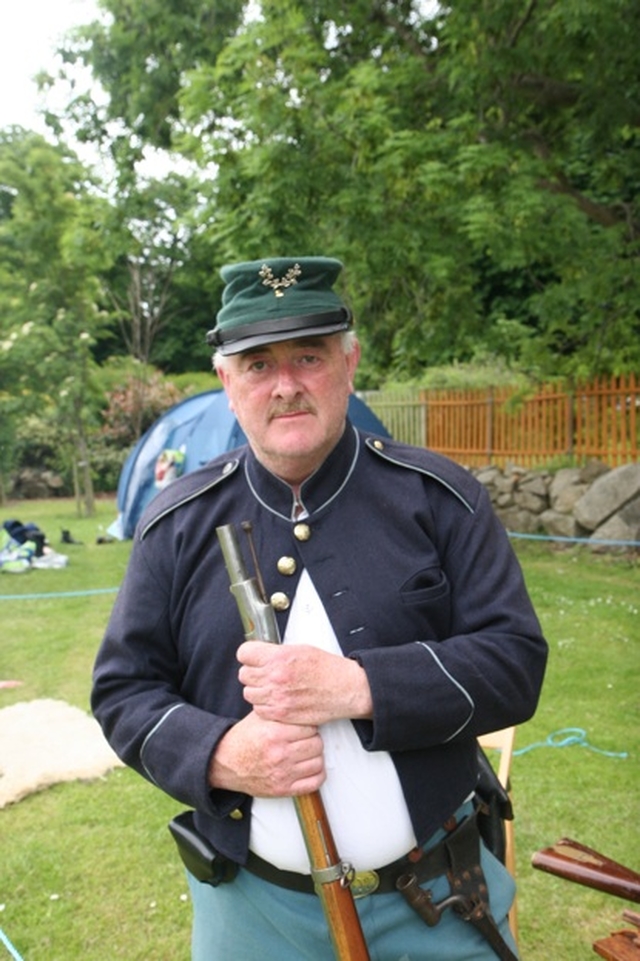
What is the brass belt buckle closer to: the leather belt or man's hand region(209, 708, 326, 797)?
the leather belt

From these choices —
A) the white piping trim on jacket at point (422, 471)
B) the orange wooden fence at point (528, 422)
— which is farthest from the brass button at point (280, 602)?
the orange wooden fence at point (528, 422)

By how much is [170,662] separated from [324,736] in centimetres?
36

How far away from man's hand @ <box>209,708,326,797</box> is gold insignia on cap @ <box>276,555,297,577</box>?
0.94 ft

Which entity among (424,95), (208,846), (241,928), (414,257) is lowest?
(241,928)

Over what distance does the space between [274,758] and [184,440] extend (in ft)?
34.7

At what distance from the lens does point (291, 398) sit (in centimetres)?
171

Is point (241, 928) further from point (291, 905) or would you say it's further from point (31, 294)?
point (31, 294)

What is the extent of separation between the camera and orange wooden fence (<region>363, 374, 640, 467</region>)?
11242 millimetres

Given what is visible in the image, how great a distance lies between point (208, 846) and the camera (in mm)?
1762

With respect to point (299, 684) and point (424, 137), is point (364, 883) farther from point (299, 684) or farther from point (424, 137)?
point (424, 137)

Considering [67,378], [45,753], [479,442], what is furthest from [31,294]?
[45,753]

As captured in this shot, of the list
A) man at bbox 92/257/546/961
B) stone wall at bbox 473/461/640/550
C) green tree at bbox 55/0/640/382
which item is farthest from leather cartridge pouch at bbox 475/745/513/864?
stone wall at bbox 473/461/640/550

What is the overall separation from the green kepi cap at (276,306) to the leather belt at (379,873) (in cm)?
104

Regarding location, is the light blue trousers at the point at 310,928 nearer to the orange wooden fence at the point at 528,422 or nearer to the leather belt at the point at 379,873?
the leather belt at the point at 379,873
